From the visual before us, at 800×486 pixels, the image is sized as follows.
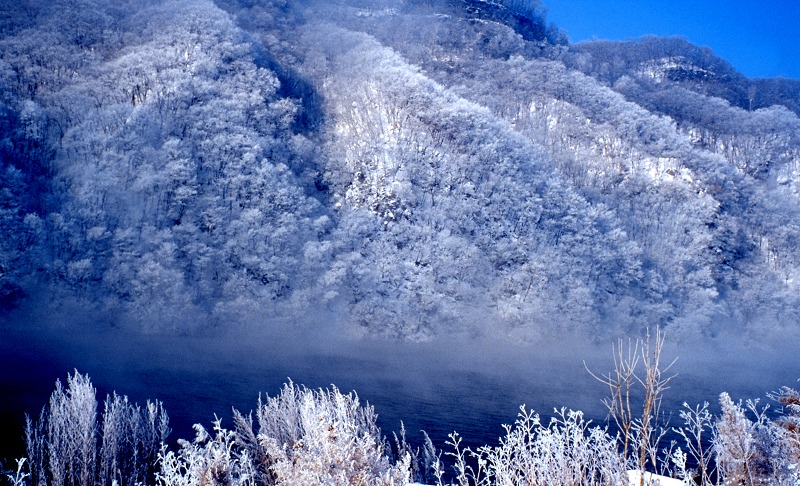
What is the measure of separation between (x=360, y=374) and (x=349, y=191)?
29.2 meters

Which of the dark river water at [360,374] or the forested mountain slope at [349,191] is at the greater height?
the forested mountain slope at [349,191]

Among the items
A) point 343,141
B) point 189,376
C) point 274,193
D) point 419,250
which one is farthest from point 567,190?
point 189,376

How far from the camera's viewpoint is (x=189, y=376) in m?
33.1

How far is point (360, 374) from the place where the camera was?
125ft

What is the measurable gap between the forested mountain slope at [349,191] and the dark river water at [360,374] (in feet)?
10.3

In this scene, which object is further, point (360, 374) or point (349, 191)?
point (349, 191)

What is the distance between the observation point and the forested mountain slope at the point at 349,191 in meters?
49.2

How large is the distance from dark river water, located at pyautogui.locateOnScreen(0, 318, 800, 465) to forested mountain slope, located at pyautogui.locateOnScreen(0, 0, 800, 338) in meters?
3.15

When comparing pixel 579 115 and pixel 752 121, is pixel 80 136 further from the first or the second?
pixel 752 121

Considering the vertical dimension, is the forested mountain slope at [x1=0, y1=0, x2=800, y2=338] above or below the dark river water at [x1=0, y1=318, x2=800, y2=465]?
above

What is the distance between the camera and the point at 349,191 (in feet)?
207

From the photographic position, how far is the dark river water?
27.0m

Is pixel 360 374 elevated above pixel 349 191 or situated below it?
below

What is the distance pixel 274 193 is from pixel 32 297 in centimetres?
2220
